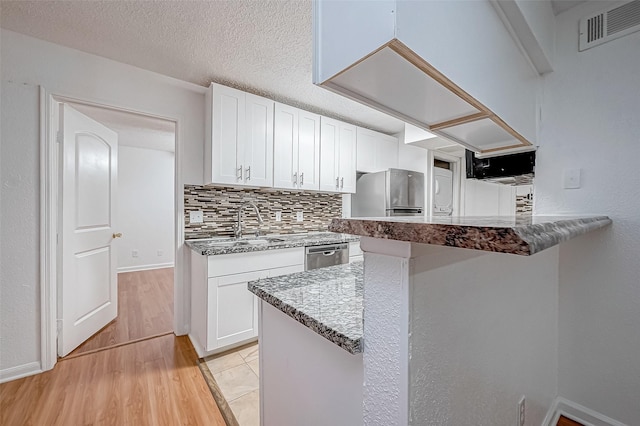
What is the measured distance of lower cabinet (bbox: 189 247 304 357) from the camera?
1.97 meters

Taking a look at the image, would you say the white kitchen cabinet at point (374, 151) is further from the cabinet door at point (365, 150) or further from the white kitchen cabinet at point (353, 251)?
the white kitchen cabinet at point (353, 251)

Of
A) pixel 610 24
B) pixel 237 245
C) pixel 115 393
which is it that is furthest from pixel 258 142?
pixel 610 24

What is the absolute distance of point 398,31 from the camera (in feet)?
1.62

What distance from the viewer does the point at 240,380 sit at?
5.81 ft

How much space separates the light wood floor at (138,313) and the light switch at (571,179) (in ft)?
10.5

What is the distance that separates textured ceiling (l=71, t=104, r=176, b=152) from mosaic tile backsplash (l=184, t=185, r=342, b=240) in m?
1.04

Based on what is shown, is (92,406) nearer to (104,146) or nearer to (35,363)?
(35,363)

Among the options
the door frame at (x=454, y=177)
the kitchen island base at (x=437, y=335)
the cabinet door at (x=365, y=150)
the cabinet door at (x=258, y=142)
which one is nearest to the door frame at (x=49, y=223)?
the cabinet door at (x=258, y=142)

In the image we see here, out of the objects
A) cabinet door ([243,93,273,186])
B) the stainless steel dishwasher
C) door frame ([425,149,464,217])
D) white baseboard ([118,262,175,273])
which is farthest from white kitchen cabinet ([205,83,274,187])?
white baseboard ([118,262,175,273])

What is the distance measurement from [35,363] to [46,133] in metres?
1.59

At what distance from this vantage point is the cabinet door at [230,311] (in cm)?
198

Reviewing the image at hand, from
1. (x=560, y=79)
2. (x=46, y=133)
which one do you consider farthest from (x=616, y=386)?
(x=46, y=133)

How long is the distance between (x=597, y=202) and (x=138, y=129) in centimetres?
482

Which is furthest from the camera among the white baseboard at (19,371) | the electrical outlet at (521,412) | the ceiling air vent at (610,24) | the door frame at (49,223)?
the door frame at (49,223)
